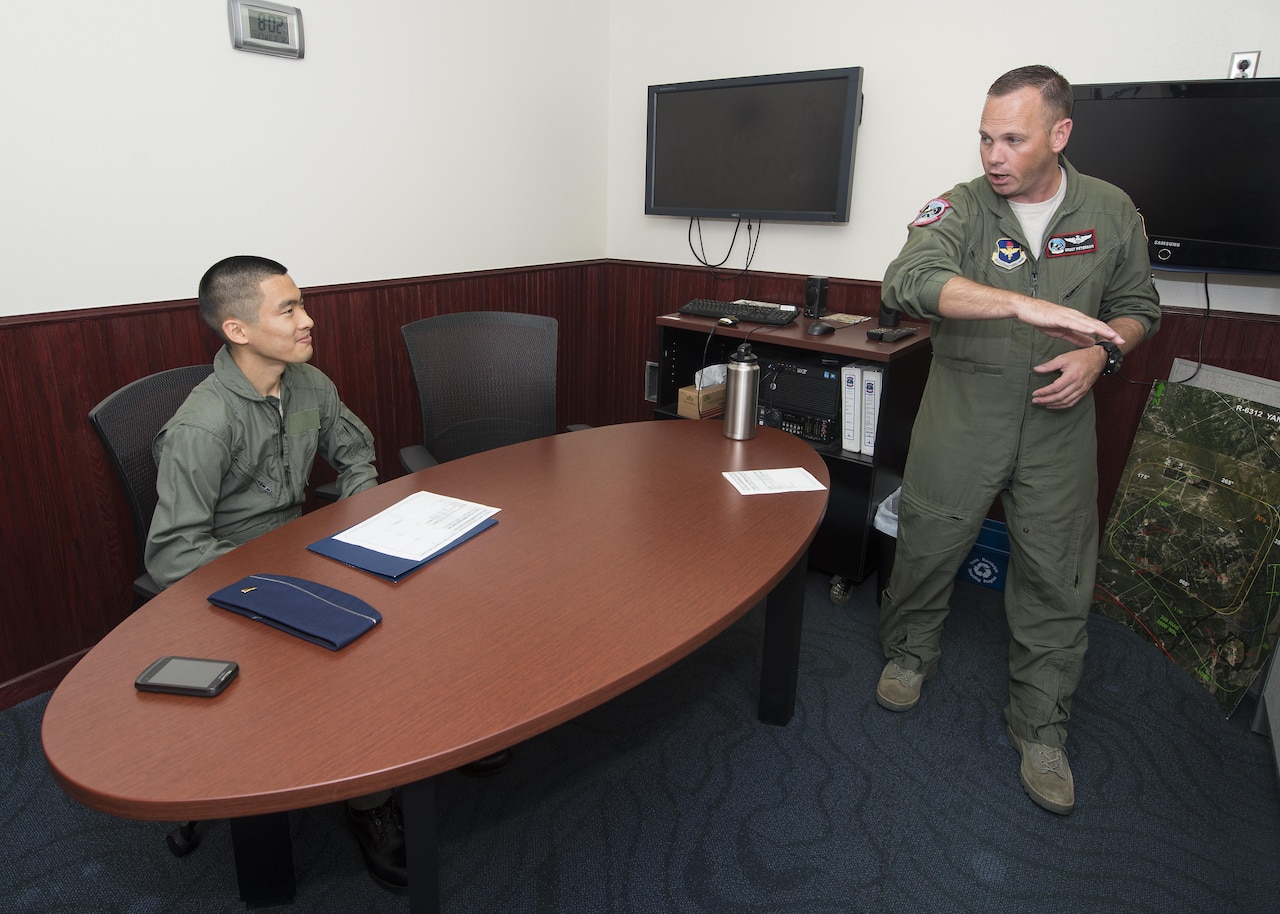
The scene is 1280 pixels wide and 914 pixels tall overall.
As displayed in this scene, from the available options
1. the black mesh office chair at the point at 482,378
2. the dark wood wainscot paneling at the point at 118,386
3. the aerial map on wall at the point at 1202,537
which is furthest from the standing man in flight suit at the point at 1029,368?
the black mesh office chair at the point at 482,378

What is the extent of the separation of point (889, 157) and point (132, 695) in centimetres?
287

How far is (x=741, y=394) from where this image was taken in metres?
2.12

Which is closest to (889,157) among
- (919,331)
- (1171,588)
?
(919,331)

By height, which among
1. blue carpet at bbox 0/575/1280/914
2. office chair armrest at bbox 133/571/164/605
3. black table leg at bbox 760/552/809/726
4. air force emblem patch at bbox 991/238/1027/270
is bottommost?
blue carpet at bbox 0/575/1280/914

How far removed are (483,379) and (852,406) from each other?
1246 mm

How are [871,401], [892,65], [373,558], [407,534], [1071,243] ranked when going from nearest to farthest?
[373,558] < [407,534] < [1071,243] < [871,401] < [892,65]

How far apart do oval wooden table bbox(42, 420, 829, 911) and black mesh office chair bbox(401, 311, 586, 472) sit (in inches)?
23.2

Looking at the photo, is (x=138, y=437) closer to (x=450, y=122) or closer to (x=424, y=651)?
(x=424, y=651)

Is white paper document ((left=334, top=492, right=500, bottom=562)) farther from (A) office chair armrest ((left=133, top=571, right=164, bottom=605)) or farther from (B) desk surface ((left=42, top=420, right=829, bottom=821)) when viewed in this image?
(A) office chair armrest ((left=133, top=571, right=164, bottom=605))

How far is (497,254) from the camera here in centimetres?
322

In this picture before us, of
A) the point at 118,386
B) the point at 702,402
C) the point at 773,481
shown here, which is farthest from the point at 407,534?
the point at 702,402

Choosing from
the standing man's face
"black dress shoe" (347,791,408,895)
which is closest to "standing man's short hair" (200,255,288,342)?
"black dress shoe" (347,791,408,895)

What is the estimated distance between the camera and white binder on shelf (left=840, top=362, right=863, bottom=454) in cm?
266

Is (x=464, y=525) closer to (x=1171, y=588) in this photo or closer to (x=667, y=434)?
(x=667, y=434)
